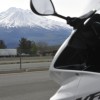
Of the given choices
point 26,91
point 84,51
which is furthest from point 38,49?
point 84,51

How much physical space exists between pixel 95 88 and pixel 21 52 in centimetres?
2969

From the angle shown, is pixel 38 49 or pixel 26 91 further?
pixel 38 49

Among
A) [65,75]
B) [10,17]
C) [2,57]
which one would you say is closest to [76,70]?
[65,75]

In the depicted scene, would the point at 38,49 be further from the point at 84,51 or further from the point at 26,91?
the point at 84,51

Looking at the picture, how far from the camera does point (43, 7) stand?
274 centimetres

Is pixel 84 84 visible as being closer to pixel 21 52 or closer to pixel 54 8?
pixel 54 8

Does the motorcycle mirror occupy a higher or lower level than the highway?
higher

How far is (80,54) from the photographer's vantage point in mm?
2896

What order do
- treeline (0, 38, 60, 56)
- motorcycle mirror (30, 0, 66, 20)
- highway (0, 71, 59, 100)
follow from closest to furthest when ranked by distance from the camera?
1. motorcycle mirror (30, 0, 66, 20)
2. treeline (0, 38, 60, 56)
3. highway (0, 71, 59, 100)

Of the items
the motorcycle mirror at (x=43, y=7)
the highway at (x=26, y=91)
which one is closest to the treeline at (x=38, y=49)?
the highway at (x=26, y=91)

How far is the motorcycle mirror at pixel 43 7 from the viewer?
2690 mm

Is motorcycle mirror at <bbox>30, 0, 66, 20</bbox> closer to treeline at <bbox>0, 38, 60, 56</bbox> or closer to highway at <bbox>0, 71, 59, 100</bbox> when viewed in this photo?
treeline at <bbox>0, 38, 60, 56</bbox>

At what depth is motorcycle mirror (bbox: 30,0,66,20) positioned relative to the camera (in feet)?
8.83

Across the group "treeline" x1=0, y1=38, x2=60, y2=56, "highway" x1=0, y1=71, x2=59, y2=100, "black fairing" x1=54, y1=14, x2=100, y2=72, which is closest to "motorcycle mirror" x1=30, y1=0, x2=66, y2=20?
"black fairing" x1=54, y1=14, x2=100, y2=72
